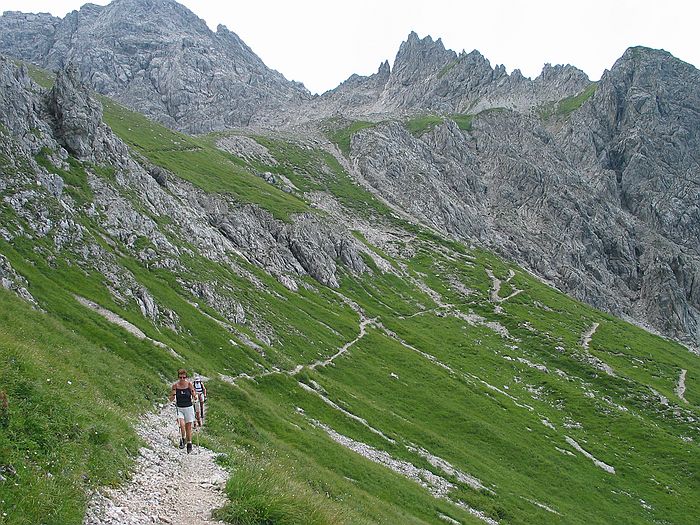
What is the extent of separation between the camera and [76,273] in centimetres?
5306

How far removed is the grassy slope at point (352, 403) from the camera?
1522 cm

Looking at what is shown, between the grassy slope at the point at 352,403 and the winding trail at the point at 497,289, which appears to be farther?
the winding trail at the point at 497,289

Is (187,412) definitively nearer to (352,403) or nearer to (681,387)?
(352,403)

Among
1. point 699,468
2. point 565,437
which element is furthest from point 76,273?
point 699,468

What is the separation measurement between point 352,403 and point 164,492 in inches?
1742

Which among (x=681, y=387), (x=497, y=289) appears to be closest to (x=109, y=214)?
(x=497, y=289)

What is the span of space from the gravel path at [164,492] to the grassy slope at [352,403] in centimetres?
60

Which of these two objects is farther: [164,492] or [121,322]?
[121,322]

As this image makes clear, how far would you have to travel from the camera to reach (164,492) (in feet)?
48.9

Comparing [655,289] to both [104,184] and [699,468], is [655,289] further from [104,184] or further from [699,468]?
[104,184]

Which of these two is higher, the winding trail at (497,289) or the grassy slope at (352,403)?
the winding trail at (497,289)

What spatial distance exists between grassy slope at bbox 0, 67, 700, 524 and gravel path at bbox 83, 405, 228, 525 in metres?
0.60

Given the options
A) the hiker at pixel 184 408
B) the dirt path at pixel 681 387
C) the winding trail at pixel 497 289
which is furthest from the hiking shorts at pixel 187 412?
the winding trail at pixel 497 289

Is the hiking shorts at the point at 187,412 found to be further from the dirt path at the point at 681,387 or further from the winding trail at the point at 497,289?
the winding trail at the point at 497,289
